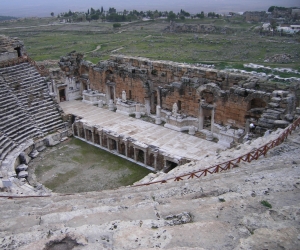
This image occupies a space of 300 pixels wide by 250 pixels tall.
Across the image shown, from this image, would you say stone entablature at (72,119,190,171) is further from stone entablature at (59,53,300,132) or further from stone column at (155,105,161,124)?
stone entablature at (59,53,300,132)

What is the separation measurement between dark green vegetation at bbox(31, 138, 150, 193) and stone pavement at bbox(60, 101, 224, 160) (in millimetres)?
1764

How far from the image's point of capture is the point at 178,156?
1666 cm

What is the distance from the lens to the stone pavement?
17.5 metres

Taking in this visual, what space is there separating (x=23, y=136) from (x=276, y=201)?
16184 millimetres

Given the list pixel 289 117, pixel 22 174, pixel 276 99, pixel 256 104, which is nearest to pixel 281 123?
pixel 289 117

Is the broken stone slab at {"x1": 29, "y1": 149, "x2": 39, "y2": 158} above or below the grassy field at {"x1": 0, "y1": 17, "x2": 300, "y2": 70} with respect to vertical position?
below

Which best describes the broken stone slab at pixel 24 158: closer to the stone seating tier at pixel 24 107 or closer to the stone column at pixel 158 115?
the stone seating tier at pixel 24 107

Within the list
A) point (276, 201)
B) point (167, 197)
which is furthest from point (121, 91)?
point (276, 201)

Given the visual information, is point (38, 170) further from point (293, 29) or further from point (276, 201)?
point (293, 29)

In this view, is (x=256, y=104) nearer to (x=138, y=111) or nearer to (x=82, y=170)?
(x=138, y=111)

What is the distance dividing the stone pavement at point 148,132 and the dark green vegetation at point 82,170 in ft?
5.79

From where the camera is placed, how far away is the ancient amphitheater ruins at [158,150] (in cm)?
573

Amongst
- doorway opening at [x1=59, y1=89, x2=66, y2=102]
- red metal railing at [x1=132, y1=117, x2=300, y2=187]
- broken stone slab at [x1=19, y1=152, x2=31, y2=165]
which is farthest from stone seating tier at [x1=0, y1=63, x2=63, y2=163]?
red metal railing at [x1=132, y1=117, x2=300, y2=187]

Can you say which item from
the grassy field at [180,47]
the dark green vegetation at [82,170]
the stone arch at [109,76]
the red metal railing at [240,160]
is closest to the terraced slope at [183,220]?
the red metal railing at [240,160]
